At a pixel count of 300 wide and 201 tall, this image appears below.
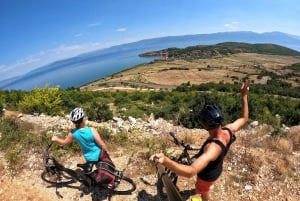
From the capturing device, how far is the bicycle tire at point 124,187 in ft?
19.8

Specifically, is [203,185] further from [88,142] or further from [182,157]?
[88,142]

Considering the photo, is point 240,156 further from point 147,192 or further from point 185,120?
point 185,120

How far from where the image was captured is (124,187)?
6.27 meters

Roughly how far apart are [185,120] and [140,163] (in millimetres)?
7543

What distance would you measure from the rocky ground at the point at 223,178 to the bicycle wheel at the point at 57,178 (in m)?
0.15

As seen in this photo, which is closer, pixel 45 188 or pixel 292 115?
pixel 45 188

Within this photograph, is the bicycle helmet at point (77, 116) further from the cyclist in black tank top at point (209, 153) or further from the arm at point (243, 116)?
the arm at point (243, 116)

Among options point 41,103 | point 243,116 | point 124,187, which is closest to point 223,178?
point 124,187

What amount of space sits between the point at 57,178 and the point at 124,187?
1832 millimetres

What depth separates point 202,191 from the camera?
4137 mm

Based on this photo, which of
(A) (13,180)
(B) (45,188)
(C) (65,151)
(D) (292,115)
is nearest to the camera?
(B) (45,188)

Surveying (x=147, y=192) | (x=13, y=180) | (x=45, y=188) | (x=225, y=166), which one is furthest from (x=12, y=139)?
(x=225, y=166)

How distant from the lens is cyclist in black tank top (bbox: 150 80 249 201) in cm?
273

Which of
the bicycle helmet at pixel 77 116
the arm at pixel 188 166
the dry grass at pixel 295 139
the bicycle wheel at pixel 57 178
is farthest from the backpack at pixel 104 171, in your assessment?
the dry grass at pixel 295 139
